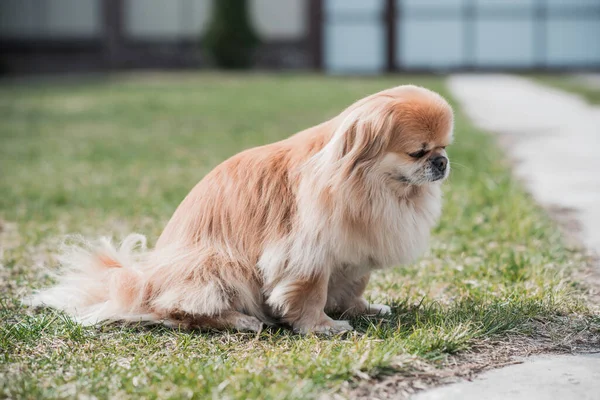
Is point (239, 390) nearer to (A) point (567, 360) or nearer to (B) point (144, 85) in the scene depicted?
(A) point (567, 360)

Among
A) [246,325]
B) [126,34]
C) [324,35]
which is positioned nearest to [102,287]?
[246,325]

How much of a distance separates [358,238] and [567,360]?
33.4 inches

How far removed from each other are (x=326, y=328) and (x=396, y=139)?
777 mm

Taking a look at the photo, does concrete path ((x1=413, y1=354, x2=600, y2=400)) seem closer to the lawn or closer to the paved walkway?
the paved walkway

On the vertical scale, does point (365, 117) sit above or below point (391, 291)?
above

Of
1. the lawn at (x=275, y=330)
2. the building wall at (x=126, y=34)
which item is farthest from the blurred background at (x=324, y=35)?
the lawn at (x=275, y=330)

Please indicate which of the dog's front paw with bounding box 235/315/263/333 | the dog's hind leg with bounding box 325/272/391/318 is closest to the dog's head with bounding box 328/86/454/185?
the dog's hind leg with bounding box 325/272/391/318

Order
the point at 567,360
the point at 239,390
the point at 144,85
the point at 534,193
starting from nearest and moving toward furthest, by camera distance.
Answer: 1. the point at 239,390
2. the point at 567,360
3. the point at 534,193
4. the point at 144,85

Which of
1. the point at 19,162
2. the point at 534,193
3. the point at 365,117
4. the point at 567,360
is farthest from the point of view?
the point at 19,162

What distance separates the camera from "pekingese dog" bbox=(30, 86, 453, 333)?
2.95 m

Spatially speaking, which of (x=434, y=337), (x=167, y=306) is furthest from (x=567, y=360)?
(x=167, y=306)

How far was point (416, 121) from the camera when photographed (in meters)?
2.92

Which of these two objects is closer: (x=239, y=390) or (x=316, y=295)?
(x=239, y=390)

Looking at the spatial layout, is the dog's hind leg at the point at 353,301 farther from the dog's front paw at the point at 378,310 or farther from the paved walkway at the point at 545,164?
the paved walkway at the point at 545,164
